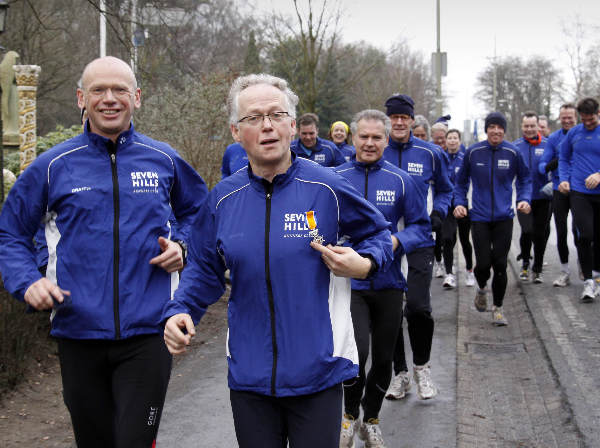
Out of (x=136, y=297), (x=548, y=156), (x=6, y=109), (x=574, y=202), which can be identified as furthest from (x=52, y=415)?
(x=6, y=109)

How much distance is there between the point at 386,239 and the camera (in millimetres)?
3254

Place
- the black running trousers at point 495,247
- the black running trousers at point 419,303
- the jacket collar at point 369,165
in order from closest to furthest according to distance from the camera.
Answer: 1. the jacket collar at point 369,165
2. the black running trousers at point 419,303
3. the black running trousers at point 495,247

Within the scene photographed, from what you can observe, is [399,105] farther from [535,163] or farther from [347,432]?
[535,163]

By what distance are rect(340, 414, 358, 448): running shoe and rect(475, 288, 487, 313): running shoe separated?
4835 mm

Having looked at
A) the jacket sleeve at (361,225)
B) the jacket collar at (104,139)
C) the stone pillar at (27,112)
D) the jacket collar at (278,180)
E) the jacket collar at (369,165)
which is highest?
the stone pillar at (27,112)

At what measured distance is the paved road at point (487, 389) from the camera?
562 cm

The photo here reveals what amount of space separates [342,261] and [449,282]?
921 centimetres

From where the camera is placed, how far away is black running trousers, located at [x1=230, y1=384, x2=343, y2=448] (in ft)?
10.1

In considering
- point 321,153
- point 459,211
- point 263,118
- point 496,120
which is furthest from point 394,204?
point 321,153

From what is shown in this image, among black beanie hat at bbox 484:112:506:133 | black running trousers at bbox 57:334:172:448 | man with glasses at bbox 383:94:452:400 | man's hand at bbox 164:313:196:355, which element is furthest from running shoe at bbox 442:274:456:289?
man's hand at bbox 164:313:196:355

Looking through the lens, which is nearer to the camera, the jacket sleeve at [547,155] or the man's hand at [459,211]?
the man's hand at [459,211]

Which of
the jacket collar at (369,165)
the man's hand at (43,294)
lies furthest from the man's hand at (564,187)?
the man's hand at (43,294)

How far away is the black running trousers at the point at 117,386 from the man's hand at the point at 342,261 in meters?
1.17

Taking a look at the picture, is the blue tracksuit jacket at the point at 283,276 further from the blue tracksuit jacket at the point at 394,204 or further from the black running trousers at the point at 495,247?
the black running trousers at the point at 495,247
